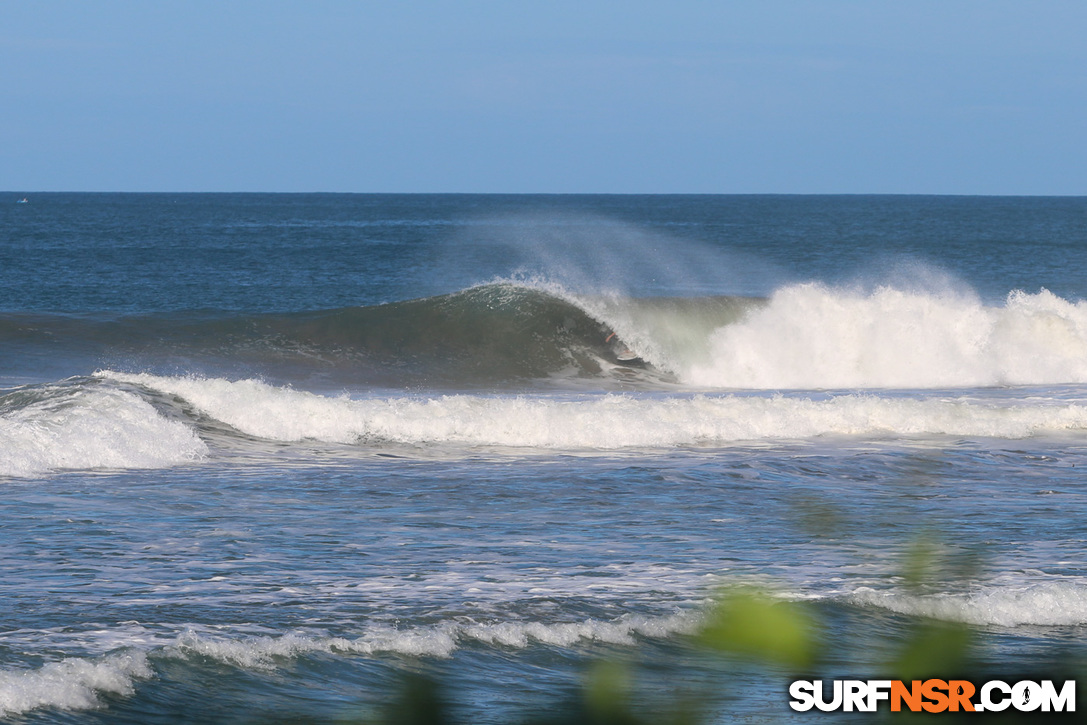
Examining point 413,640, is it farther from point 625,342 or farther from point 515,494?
point 625,342

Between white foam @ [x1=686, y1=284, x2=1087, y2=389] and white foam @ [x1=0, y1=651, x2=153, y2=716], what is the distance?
16.8 m

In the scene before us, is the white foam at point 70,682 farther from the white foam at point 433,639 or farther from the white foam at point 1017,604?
the white foam at point 1017,604

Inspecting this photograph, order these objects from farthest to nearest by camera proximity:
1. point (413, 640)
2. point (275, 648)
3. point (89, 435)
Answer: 1. point (89, 435)
2. point (413, 640)
3. point (275, 648)

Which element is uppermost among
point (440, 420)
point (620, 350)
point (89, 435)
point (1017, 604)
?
point (620, 350)

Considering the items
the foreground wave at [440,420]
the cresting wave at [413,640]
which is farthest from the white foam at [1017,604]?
the foreground wave at [440,420]

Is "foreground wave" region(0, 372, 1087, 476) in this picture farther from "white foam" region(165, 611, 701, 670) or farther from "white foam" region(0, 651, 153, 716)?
"white foam" region(0, 651, 153, 716)

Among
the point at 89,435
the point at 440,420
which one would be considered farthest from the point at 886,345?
the point at 89,435

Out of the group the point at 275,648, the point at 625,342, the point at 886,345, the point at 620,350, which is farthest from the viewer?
the point at 625,342

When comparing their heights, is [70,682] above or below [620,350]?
below

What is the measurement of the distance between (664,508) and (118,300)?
34.6m

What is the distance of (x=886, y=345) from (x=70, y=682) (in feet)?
64.2

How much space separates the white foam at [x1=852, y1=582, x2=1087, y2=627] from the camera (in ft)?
20.3

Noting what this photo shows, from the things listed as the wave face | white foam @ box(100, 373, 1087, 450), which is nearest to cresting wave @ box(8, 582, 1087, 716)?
white foam @ box(100, 373, 1087, 450)

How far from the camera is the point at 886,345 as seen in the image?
73.8ft
